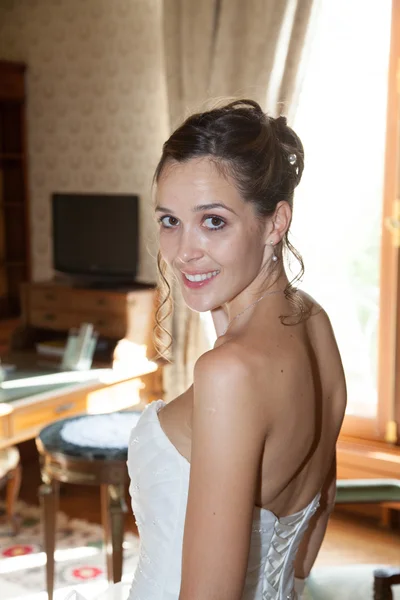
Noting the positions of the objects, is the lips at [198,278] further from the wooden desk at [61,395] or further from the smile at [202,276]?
the wooden desk at [61,395]

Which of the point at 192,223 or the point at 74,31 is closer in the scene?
the point at 192,223

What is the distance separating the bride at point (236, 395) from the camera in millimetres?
1017

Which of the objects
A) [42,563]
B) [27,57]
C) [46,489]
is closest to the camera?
[46,489]

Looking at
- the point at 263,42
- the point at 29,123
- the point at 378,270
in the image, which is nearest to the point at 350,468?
the point at 378,270

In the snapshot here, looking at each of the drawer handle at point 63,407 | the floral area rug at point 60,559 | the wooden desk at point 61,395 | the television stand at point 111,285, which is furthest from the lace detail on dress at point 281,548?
the television stand at point 111,285

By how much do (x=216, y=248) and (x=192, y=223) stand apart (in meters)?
0.05

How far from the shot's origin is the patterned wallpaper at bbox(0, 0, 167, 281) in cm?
444

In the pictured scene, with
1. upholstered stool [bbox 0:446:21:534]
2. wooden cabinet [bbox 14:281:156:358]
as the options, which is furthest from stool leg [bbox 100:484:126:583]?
wooden cabinet [bbox 14:281:156:358]

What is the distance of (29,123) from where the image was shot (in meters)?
5.04

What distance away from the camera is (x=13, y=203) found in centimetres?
509

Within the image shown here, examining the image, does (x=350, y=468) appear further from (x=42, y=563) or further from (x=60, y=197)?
(x=60, y=197)

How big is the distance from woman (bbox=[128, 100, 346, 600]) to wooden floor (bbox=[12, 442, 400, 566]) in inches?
83.2

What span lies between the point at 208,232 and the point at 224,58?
9.75ft

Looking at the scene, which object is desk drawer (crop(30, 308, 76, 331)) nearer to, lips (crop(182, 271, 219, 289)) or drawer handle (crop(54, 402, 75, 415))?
drawer handle (crop(54, 402, 75, 415))
